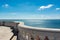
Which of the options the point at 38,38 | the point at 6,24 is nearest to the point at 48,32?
the point at 38,38

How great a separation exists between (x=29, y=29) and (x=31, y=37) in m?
0.37

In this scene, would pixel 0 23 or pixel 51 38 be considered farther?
pixel 0 23

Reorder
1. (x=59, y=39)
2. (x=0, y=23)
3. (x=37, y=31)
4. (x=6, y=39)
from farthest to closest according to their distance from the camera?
(x=0, y=23)
(x=6, y=39)
(x=37, y=31)
(x=59, y=39)

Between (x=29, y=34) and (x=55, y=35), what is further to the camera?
(x=29, y=34)

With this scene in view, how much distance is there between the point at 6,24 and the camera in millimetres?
11906

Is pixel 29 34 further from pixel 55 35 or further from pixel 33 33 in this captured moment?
pixel 55 35

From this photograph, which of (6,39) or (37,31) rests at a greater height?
(37,31)

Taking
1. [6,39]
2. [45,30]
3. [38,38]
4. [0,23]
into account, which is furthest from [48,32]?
[0,23]

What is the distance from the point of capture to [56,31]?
150 inches

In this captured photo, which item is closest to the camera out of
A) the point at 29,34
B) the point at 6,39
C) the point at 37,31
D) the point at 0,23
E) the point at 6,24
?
the point at 37,31

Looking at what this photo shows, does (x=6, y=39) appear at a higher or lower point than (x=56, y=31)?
lower

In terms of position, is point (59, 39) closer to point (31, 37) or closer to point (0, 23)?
point (31, 37)

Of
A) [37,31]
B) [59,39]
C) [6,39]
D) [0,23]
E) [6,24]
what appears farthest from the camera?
[0,23]

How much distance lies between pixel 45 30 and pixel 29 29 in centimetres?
77
